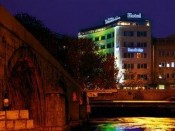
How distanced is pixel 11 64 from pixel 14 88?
281 inches

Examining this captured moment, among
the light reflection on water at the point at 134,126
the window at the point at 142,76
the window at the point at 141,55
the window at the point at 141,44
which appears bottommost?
the light reflection on water at the point at 134,126

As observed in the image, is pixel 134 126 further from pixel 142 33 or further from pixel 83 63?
pixel 142 33

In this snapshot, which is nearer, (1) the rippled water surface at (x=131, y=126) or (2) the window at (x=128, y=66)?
(1) the rippled water surface at (x=131, y=126)

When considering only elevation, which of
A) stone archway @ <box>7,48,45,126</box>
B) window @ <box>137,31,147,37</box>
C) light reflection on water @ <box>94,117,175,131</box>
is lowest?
light reflection on water @ <box>94,117,175,131</box>

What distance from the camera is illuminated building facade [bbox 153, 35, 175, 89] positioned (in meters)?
135

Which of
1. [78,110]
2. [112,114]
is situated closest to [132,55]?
[112,114]

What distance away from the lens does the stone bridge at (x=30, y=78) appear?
19844mm

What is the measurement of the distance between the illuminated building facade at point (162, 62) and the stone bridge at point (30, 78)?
94.1 metres

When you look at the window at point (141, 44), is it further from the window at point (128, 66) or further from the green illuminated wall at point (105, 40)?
the green illuminated wall at point (105, 40)

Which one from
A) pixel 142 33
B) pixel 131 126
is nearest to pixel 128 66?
pixel 142 33

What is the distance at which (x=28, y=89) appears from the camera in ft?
102

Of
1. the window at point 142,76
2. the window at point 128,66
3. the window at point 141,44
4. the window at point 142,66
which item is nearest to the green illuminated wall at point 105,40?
the window at point 128,66

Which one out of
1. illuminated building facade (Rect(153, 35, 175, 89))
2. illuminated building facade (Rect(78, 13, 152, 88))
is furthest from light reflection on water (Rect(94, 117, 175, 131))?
illuminated building facade (Rect(153, 35, 175, 89))

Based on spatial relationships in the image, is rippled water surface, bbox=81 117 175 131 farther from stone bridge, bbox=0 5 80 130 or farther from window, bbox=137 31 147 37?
window, bbox=137 31 147 37
